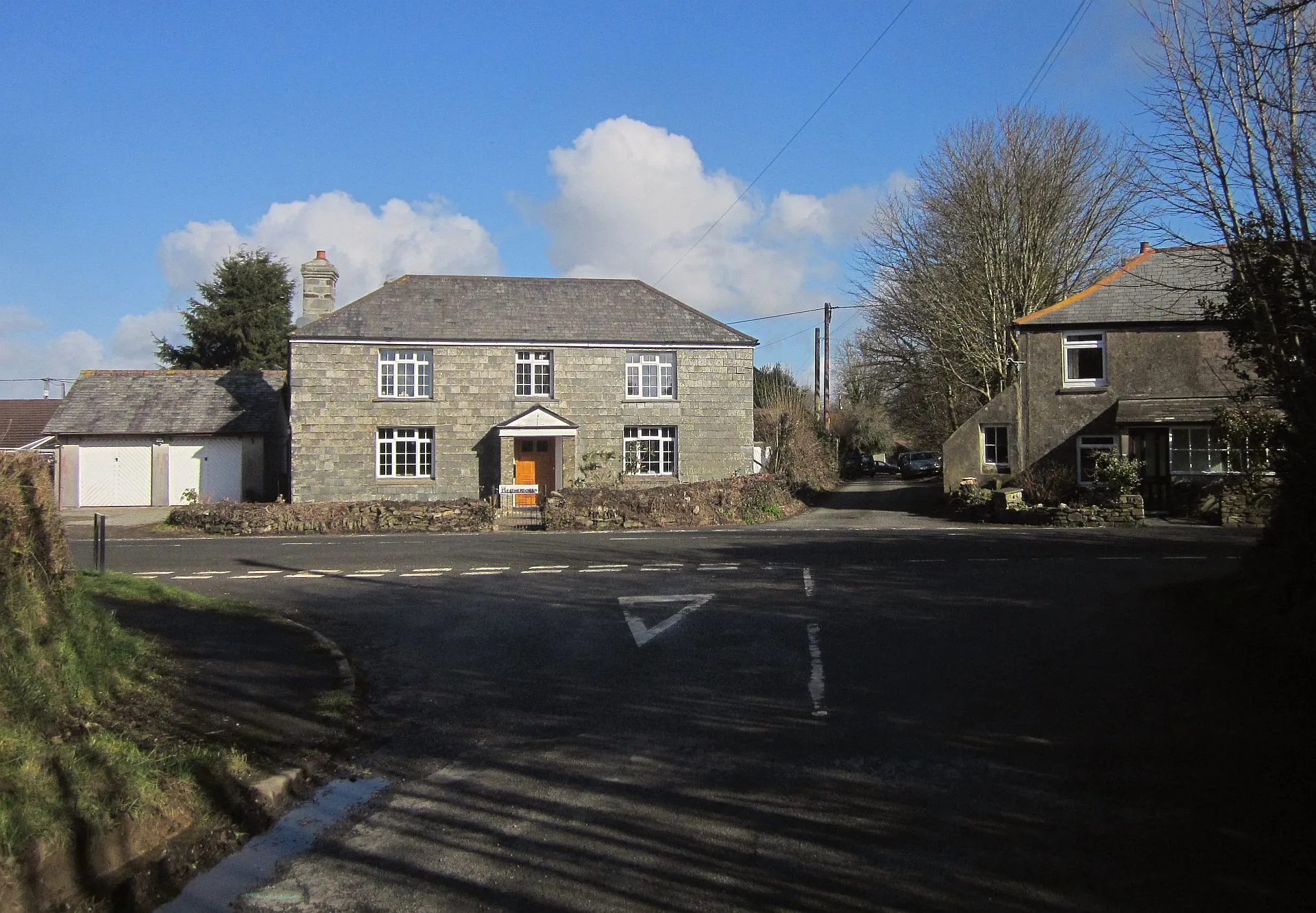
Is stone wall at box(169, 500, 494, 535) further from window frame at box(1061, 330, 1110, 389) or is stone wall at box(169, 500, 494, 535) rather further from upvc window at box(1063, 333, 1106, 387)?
upvc window at box(1063, 333, 1106, 387)

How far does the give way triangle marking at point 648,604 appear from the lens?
11.2m

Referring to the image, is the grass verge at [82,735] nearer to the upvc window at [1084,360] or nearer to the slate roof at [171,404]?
the upvc window at [1084,360]

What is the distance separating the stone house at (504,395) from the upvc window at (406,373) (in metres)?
0.05

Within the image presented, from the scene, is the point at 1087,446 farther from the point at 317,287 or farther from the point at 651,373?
the point at 317,287

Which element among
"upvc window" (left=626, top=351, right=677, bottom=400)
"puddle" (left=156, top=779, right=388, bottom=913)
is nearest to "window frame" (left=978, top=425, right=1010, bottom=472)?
"upvc window" (left=626, top=351, right=677, bottom=400)

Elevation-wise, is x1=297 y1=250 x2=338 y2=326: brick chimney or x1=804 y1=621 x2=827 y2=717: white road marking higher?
x1=297 y1=250 x2=338 y2=326: brick chimney

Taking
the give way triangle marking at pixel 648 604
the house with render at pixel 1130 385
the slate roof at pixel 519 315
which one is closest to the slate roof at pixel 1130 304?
the house with render at pixel 1130 385

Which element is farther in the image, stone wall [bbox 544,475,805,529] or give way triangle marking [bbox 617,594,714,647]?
stone wall [bbox 544,475,805,529]

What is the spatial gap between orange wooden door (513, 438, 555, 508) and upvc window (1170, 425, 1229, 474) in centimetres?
1885

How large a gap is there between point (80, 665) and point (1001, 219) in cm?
3789

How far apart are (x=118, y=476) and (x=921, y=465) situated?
134ft

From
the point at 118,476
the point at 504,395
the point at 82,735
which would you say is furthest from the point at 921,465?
the point at 82,735

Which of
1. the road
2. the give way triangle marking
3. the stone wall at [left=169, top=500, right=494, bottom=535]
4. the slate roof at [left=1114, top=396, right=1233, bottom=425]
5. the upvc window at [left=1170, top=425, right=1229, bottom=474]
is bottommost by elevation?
the road

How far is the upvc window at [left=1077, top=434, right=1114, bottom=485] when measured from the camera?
30.3 m
